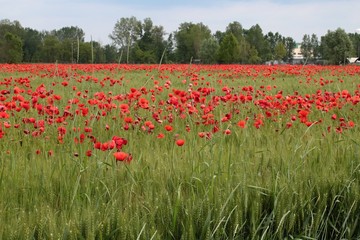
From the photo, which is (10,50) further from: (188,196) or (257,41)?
(257,41)

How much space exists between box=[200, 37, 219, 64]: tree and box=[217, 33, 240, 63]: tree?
10.5 ft

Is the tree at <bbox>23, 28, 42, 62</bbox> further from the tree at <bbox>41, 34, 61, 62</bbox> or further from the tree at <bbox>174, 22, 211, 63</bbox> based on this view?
the tree at <bbox>41, 34, 61, 62</bbox>

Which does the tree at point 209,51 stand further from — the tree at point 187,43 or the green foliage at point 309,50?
the green foliage at point 309,50

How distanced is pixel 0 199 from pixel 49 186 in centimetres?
24

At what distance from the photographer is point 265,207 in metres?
2.25

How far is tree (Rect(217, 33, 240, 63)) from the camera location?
4801 centimetres

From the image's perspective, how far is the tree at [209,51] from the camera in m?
53.2

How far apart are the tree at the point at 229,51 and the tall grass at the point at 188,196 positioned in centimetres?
4566

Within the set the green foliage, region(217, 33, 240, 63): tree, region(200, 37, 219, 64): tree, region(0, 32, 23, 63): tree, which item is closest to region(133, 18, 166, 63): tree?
the green foliage

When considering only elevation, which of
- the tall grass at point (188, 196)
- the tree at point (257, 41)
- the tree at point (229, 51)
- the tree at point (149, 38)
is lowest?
the tall grass at point (188, 196)

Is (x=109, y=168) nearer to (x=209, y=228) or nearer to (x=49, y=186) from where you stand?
(x=49, y=186)

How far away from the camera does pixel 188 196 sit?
216 centimetres

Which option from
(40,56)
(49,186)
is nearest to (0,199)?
(49,186)

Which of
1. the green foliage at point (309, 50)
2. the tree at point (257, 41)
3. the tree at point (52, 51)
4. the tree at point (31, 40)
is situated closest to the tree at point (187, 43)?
the green foliage at point (309, 50)
